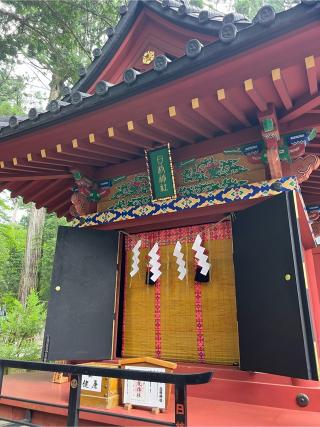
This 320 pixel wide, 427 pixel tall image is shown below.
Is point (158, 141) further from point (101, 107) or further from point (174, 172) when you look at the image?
point (101, 107)

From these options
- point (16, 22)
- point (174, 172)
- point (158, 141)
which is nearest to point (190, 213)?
point (174, 172)

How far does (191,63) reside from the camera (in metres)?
2.71

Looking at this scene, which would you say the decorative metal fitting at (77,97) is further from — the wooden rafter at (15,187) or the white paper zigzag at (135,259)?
the wooden rafter at (15,187)

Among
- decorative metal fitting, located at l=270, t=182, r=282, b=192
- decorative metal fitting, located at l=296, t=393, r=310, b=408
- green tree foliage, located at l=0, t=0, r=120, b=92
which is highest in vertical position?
green tree foliage, located at l=0, t=0, r=120, b=92

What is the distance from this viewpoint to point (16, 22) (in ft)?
31.3

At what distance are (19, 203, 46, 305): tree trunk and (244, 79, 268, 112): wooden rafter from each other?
10.1 metres

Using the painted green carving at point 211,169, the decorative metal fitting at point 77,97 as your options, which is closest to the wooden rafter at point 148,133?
the painted green carving at point 211,169

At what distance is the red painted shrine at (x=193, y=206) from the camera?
274cm

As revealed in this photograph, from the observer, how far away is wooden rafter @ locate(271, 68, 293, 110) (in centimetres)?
253

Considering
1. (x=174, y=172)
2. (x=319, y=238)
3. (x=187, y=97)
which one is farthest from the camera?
(x=319, y=238)

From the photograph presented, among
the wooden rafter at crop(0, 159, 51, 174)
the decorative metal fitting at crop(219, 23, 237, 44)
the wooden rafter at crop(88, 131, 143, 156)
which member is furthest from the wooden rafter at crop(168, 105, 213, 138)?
the wooden rafter at crop(0, 159, 51, 174)

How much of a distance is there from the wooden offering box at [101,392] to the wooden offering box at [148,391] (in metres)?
0.10

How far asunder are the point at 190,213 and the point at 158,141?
3.18 ft

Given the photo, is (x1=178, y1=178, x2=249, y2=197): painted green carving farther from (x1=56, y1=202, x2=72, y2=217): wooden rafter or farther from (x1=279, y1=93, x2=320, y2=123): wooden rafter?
(x1=56, y1=202, x2=72, y2=217): wooden rafter
